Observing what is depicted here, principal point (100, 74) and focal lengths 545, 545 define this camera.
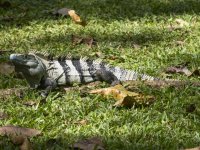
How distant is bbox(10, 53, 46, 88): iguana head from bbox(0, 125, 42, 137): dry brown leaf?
1064 mm

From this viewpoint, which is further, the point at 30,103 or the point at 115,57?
the point at 115,57

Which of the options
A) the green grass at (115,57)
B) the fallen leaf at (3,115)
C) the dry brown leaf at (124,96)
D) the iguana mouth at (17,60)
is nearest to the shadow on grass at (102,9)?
the green grass at (115,57)

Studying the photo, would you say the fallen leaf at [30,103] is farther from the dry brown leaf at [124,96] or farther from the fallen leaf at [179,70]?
the fallen leaf at [179,70]

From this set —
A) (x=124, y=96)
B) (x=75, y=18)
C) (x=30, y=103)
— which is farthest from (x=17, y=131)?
(x=75, y=18)

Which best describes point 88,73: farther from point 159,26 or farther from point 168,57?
point 159,26

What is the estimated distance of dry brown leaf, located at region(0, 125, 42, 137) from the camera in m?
4.00

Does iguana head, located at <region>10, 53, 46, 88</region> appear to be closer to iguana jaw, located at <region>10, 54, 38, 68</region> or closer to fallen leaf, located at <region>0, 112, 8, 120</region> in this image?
iguana jaw, located at <region>10, 54, 38, 68</region>

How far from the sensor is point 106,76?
5500mm

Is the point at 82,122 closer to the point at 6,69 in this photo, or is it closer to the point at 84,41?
the point at 6,69

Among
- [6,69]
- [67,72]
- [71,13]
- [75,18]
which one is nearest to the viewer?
[67,72]

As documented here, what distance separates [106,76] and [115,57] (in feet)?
3.37

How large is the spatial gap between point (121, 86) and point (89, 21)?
11.3ft

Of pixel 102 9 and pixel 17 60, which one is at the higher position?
pixel 17 60

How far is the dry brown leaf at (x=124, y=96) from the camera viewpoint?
15.2 feet
